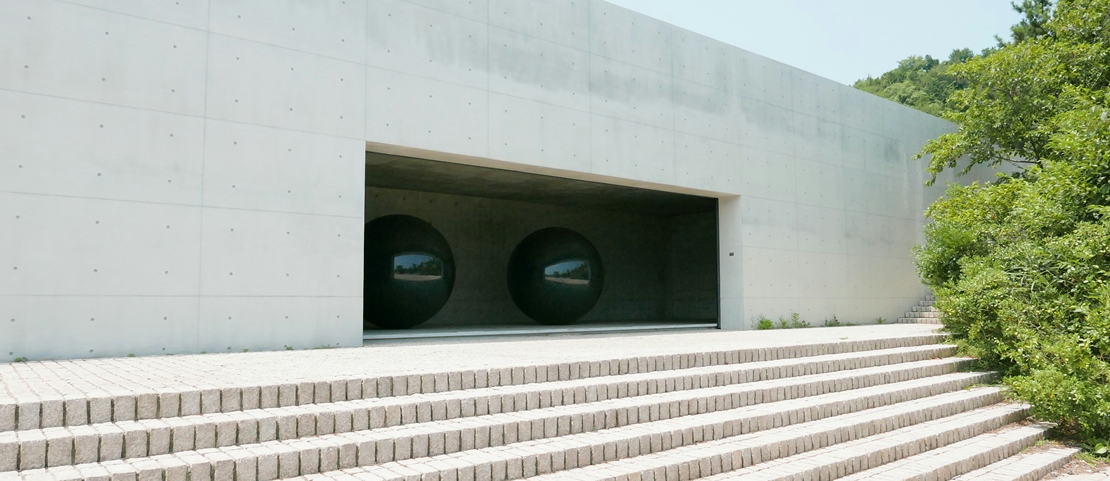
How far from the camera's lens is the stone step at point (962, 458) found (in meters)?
5.24

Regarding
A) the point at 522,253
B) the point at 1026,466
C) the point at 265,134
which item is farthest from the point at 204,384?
the point at 522,253

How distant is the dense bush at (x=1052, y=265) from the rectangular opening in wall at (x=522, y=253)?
4853 mm

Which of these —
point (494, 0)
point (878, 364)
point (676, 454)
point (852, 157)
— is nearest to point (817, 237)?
point (852, 157)

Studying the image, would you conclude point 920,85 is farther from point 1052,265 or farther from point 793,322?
point 1052,265

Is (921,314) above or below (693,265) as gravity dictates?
below

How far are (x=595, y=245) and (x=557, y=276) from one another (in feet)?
20.4

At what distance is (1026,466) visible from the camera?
5.95 meters

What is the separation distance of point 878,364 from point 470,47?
6561mm

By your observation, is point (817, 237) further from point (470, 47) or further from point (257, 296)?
point (257, 296)

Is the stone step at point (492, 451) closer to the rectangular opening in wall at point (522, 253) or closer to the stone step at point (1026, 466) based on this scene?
the stone step at point (1026, 466)

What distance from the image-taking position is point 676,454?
16.1ft

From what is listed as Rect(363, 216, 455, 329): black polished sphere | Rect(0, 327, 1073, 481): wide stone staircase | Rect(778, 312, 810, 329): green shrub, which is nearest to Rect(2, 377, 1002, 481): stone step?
Rect(0, 327, 1073, 481): wide stone staircase

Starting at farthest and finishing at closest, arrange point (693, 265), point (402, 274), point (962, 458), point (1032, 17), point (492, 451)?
point (693, 265), point (1032, 17), point (402, 274), point (962, 458), point (492, 451)

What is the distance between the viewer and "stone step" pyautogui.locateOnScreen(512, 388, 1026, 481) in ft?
15.0
